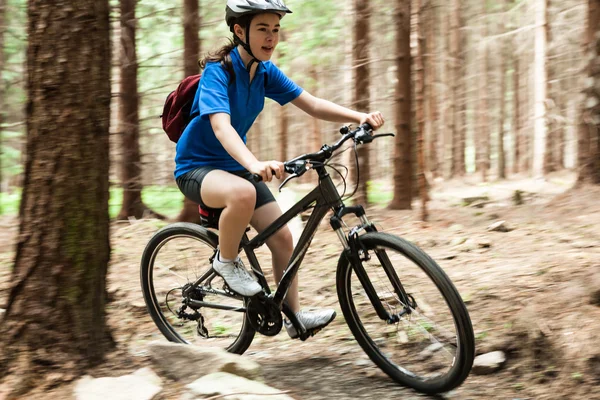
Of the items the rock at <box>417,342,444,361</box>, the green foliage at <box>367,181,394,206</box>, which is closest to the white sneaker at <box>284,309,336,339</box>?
the rock at <box>417,342,444,361</box>

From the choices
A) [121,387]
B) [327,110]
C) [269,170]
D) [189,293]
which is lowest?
[121,387]

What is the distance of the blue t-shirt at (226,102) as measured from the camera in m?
3.67

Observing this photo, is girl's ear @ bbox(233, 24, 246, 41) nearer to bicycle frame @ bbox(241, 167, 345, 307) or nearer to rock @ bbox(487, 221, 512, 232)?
bicycle frame @ bbox(241, 167, 345, 307)

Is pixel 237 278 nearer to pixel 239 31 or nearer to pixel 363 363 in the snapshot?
pixel 363 363

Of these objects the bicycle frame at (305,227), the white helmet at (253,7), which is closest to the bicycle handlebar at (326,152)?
the bicycle frame at (305,227)

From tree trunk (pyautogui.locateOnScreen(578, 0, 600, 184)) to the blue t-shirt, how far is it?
18.7 ft

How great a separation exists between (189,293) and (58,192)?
1319mm

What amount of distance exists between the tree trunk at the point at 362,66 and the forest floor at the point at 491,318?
191 centimetres

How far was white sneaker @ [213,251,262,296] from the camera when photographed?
4.00 m

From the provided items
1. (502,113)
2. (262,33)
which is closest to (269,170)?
(262,33)

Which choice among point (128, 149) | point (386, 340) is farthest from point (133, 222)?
point (386, 340)

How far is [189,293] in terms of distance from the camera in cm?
462

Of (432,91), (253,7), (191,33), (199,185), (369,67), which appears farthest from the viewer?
(432,91)

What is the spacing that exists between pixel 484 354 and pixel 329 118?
5.98 ft
